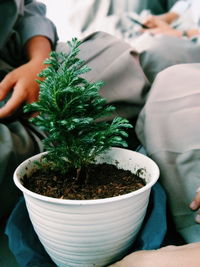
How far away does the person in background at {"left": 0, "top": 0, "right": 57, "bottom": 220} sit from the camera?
2.05 ft

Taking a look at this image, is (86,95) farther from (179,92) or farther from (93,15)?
(93,15)

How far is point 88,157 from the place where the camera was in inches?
19.6

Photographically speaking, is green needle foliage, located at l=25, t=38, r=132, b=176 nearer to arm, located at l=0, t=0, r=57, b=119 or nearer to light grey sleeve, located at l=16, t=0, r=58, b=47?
arm, located at l=0, t=0, r=57, b=119

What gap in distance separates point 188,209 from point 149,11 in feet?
A: 4.69

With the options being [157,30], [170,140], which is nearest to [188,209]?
[170,140]

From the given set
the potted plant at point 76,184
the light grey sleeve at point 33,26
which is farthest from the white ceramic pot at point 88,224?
the light grey sleeve at point 33,26

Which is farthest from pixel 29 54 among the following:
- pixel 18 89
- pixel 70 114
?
pixel 70 114

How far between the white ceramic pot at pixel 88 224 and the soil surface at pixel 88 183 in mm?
23

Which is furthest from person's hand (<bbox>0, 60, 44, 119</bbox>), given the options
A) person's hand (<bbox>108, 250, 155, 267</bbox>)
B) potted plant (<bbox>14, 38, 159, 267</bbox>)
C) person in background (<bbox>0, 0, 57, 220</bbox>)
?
person's hand (<bbox>108, 250, 155, 267</bbox>)

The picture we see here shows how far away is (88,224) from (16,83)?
0.37m

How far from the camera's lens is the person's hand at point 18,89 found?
2.13 ft

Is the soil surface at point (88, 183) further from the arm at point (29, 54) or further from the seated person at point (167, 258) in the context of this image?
the arm at point (29, 54)

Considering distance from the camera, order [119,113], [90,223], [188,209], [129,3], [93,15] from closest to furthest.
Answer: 1. [90,223]
2. [188,209]
3. [119,113]
4. [93,15]
5. [129,3]

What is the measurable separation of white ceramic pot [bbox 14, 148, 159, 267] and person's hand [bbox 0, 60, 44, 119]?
19 centimetres
